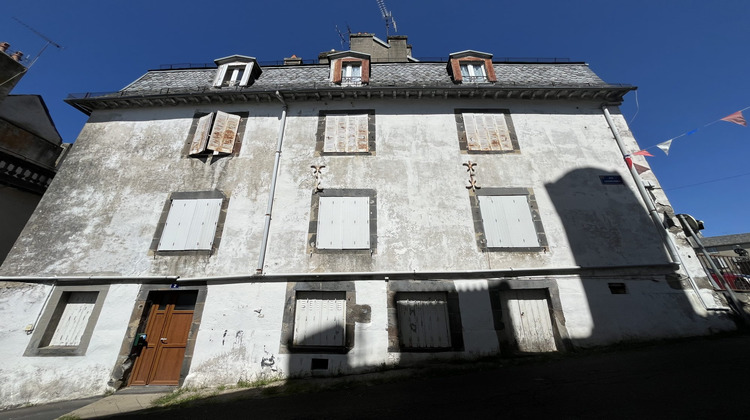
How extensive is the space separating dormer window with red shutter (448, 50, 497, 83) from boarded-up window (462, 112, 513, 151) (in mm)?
1717

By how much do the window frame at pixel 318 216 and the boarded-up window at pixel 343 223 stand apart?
0.06 meters

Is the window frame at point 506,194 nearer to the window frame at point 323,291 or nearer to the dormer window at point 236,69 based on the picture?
the window frame at point 323,291

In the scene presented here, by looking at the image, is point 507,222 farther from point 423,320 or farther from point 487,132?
point 423,320

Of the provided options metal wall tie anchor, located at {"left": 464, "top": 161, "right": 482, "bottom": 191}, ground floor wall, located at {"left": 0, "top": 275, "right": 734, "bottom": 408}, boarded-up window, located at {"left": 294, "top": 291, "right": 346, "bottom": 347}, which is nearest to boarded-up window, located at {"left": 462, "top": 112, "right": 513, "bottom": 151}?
metal wall tie anchor, located at {"left": 464, "top": 161, "right": 482, "bottom": 191}

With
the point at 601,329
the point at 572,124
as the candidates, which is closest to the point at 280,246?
the point at 601,329

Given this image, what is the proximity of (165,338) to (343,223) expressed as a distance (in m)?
5.28

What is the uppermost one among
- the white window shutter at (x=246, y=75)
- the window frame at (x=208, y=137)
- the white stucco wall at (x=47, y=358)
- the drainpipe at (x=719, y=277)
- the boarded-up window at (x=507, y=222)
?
the white window shutter at (x=246, y=75)

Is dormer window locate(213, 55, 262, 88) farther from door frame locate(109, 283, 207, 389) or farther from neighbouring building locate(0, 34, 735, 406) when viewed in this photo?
door frame locate(109, 283, 207, 389)

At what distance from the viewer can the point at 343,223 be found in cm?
773

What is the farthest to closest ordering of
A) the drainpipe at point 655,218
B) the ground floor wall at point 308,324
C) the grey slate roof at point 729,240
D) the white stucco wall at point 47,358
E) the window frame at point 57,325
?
the grey slate roof at point 729,240
the drainpipe at point 655,218
the window frame at point 57,325
the ground floor wall at point 308,324
the white stucco wall at point 47,358

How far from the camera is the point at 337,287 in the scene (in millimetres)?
7023

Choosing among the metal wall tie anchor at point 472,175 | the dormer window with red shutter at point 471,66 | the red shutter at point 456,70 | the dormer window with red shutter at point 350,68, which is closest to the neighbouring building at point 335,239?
the metal wall tie anchor at point 472,175

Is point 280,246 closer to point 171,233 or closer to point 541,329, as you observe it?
point 171,233

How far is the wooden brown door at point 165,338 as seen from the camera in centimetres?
677
